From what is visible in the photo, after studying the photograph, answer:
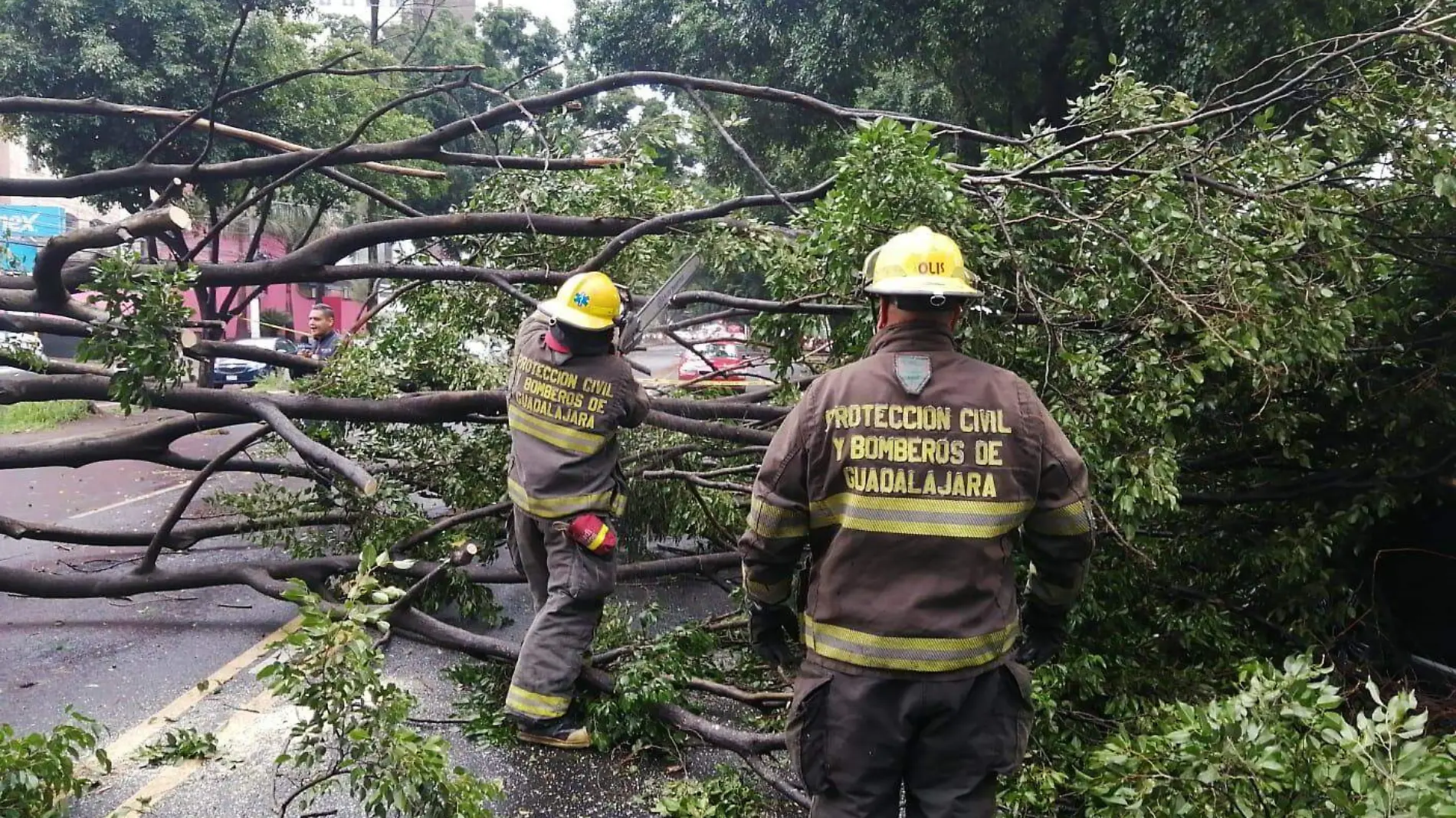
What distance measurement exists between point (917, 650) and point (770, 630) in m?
0.49

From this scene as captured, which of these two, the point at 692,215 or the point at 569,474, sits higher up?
the point at 692,215

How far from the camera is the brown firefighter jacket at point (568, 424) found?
338 centimetres

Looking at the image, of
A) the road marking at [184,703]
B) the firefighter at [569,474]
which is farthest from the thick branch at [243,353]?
the firefighter at [569,474]

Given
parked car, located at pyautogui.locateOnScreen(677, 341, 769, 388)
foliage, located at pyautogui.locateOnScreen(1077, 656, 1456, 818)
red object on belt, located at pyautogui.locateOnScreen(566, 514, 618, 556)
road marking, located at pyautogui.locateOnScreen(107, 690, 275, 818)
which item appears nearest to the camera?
foliage, located at pyautogui.locateOnScreen(1077, 656, 1456, 818)

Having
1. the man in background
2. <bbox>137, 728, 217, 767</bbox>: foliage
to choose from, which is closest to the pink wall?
the man in background

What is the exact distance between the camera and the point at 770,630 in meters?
Answer: 2.43

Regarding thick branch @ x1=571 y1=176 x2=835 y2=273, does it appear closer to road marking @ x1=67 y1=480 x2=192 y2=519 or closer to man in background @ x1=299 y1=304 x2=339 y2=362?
man in background @ x1=299 y1=304 x2=339 y2=362

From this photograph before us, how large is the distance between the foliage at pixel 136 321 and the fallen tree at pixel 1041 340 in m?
0.01

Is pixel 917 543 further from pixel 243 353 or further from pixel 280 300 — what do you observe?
pixel 280 300

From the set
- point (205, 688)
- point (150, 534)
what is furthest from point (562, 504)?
point (150, 534)

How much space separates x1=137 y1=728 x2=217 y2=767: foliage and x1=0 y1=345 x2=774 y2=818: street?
0.13ft

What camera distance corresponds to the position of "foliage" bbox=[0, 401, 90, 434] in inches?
478

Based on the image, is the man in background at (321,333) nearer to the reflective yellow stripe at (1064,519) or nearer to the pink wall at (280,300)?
the reflective yellow stripe at (1064,519)

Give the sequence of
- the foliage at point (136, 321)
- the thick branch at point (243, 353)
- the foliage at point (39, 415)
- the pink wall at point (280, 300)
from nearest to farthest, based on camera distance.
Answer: the foliage at point (136, 321) < the thick branch at point (243, 353) < the foliage at point (39, 415) < the pink wall at point (280, 300)
